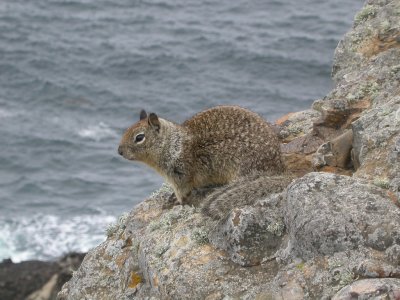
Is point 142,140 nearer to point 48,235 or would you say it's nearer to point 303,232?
point 303,232

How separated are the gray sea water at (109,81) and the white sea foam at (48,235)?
0.13 metres

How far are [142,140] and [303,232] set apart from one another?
5.65 m

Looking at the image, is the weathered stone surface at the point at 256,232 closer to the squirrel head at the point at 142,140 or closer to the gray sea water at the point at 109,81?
the squirrel head at the point at 142,140

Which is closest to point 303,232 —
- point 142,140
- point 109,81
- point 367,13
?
point 142,140

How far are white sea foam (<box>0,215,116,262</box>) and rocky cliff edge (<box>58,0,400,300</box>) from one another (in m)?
42.3

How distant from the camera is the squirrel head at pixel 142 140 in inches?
647

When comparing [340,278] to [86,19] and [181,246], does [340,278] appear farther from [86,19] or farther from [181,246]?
[86,19]

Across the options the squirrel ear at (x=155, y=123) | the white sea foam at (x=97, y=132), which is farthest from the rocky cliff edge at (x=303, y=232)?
the white sea foam at (x=97, y=132)

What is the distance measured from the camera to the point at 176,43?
4065 inches

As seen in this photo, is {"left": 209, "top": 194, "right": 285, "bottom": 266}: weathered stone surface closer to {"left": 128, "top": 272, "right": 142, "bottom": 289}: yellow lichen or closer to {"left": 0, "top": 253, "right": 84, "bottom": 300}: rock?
{"left": 128, "top": 272, "right": 142, "bottom": 289}: yellow lichen

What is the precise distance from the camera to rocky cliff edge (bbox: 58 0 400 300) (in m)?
11.2

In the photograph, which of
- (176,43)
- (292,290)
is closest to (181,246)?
(292,290)

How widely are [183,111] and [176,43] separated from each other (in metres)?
21.4

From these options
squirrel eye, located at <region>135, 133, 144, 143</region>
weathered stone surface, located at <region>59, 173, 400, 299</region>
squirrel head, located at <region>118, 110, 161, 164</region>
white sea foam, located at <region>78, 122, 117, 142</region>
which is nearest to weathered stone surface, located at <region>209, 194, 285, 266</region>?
weathered stone surface, located at <region>59, 173, 400, 299</region>
